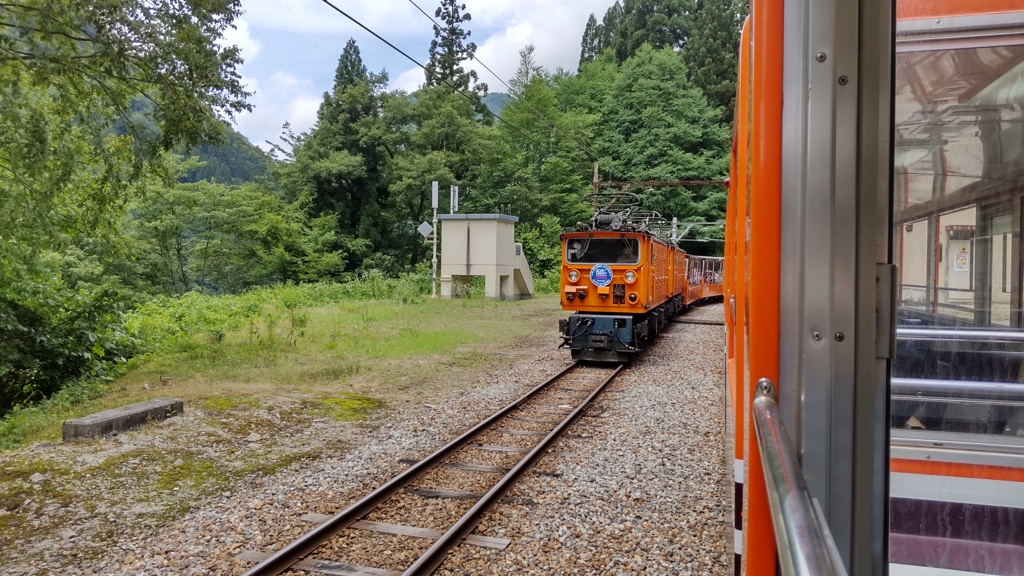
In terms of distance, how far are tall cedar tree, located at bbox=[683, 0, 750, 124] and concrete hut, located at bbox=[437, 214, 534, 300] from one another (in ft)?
67.4

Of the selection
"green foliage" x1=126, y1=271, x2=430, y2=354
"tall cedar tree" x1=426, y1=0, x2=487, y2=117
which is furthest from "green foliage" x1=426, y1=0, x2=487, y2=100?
"green foliage" x1=126, y1=271, x2=430, y2=354

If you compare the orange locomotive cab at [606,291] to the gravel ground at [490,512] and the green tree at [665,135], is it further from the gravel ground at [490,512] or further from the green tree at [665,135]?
the green tree at [665,135]

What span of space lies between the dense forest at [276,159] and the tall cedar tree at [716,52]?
0.13 m

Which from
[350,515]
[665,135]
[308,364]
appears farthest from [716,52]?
[350,515]

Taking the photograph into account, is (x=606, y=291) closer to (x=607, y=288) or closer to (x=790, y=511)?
(x=607, y=288)

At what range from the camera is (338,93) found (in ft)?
127

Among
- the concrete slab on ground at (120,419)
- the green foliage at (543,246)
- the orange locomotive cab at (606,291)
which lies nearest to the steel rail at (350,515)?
the concrete slab on ground at (120,419)

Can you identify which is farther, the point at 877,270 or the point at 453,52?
the point at 453,52

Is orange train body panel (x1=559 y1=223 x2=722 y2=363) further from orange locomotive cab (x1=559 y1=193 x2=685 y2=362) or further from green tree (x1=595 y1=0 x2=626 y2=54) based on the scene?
green tree (x1=595 y1=0 x2=626 y2=54)

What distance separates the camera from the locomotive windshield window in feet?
36.9

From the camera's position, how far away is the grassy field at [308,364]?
8.23 metres

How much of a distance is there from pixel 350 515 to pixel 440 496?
2.58 ft

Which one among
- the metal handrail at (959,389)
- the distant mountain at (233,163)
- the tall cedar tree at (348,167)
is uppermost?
the distant mountain at (233,163)

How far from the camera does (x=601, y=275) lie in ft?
37.3
